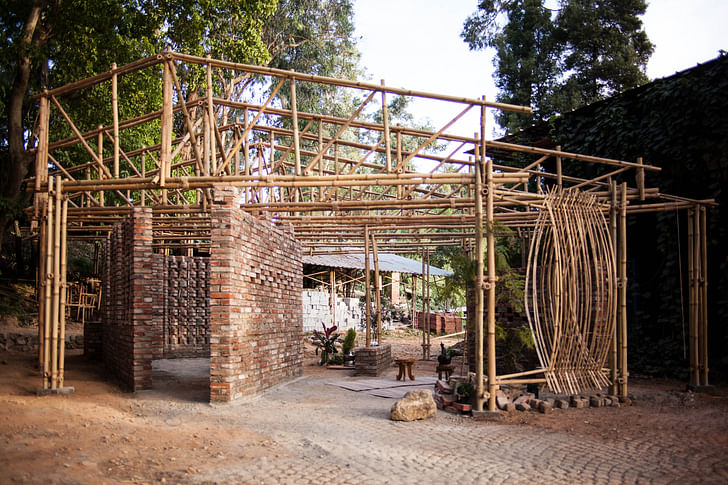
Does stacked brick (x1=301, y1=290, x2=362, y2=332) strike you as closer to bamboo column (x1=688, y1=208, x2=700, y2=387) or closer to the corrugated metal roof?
the corrugated metal roof

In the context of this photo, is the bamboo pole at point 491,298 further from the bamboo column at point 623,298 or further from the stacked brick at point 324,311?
the stacked brick at point 324,311

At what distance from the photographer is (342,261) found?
79.0 feet

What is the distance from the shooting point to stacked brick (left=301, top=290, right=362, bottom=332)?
70.8 feet

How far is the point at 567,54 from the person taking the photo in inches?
795

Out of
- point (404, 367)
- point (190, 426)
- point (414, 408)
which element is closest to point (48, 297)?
point (190, 426)

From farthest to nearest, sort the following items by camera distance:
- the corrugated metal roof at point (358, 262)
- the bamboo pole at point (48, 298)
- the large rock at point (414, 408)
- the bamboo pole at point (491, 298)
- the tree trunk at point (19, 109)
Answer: the corrugated metal roof at point (358, 262) < the tree trunk at point (19, 109) < the bamboo pole at point (48, 298) < the bamboo pole at point (491, 298) < the large rock at point (414, 408)

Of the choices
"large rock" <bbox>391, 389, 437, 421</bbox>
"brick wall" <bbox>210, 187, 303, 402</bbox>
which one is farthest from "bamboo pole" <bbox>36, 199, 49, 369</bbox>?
"large rock" <bbox>391, 389, 437, 421</bbox>

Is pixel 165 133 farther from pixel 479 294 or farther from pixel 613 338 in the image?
pixel 613 338

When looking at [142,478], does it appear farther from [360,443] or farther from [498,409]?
[498,409]

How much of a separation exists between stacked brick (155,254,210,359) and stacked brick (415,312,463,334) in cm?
1390

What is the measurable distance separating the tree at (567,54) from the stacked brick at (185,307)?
1173 cm

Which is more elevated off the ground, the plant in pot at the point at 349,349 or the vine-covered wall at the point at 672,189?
the vine-covered wall at the point at 672,189

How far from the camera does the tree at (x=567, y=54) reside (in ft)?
62.4

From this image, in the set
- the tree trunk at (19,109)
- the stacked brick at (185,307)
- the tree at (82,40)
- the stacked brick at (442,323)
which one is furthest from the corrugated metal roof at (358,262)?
the tree trunk at (19,109)
